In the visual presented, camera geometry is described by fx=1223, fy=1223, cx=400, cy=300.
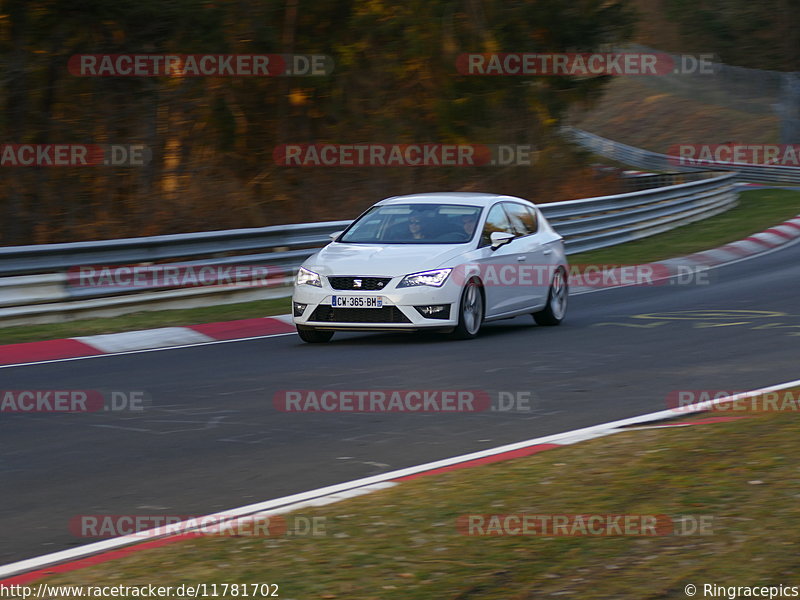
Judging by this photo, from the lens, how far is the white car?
472 inches

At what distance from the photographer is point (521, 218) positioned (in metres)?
14.0

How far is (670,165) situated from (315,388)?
41.8 meters

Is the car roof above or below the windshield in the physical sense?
above

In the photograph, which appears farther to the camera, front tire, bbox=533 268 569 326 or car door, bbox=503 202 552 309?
front tire, bbox=533 268 569 326

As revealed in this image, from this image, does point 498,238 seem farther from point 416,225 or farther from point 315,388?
point 315,388

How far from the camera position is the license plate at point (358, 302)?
1195 cm

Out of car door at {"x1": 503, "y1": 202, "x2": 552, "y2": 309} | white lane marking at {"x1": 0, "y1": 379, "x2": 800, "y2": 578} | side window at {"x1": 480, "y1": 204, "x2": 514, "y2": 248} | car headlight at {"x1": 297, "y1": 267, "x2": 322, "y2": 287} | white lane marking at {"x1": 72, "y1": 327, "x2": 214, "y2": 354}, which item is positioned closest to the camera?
white lane marking at {"x1": 0, "y1": 379, "x2": 800, "y2": 578}

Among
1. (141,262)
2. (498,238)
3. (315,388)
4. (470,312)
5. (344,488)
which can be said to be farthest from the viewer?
(141,262)

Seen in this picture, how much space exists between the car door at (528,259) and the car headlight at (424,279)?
147 cm

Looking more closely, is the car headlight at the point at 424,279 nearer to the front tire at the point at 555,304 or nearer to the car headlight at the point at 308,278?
the car headlight at the point at 308,278

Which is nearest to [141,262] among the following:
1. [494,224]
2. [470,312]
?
[494,224]

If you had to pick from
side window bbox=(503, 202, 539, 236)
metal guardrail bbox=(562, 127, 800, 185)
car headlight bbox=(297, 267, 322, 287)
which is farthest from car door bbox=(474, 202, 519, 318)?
metal guardrail bbox=(562, 127, 800, 185)

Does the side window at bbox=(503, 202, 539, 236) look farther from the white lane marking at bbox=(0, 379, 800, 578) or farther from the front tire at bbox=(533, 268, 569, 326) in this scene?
the white lane marking at bbox=(0, 379, 800, 578)

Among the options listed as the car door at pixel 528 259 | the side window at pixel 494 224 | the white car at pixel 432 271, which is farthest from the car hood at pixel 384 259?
the car door at pixel 528 259
